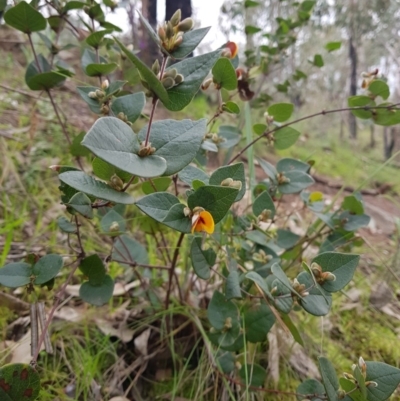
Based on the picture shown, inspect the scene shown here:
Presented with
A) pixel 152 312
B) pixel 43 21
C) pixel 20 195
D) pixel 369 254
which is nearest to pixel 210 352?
pixel 152 312

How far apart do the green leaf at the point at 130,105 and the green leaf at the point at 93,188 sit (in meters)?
0.15

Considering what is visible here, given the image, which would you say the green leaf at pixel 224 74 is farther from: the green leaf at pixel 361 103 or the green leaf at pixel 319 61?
the green leaf at pixel 319 61

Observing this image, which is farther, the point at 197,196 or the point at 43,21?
the point at 43,21

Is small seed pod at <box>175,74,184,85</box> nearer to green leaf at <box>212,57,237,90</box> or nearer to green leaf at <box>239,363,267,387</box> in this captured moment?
green leaf at <box>212,57,237,90</box>

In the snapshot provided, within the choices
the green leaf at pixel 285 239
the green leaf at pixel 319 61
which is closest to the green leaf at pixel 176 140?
the green leaf at pixel 285 239

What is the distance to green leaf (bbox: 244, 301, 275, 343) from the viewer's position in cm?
65

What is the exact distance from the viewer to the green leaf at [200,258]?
0.53 metres

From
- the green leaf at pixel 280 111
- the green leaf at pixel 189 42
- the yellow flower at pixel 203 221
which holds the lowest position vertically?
the yellow flower at pixel 203 221

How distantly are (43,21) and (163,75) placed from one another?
1.14 ft

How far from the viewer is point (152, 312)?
2.68ft

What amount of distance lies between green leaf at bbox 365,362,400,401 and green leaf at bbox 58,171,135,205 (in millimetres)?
423

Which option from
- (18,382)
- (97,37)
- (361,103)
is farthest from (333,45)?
(18,382)

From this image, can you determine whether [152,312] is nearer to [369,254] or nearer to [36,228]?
Answer: [36,228]

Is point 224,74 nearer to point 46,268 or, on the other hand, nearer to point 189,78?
point 189,78
